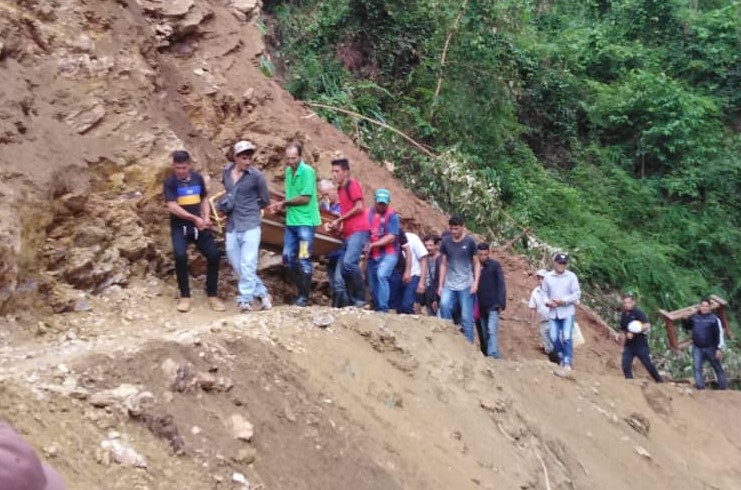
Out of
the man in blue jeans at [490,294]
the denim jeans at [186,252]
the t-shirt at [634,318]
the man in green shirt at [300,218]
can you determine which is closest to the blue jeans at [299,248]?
the man in green shirt at [300,218]

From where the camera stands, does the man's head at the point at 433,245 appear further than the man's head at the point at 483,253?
Yes

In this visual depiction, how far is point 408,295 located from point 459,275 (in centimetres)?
58

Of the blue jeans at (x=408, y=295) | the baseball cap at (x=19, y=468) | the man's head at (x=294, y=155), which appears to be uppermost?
the baseball cap at (x=19, y=468)

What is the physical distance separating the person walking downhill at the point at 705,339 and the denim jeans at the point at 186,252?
22.8ft

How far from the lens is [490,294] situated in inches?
411

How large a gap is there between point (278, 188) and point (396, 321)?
2.88m

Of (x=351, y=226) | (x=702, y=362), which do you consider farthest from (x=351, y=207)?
(x=702, y=362)

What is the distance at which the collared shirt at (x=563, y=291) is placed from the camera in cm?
1085

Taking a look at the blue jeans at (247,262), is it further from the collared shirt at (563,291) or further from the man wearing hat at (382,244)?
the collared shirt at (563,291)

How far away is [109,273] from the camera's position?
27.4 feet

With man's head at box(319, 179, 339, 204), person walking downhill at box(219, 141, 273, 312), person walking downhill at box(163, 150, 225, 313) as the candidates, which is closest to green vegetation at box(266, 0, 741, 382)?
man's head at box(319, 179, 339, 204)

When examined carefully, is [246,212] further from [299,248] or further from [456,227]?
[456,227]

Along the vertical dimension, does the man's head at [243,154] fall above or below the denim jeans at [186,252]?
above

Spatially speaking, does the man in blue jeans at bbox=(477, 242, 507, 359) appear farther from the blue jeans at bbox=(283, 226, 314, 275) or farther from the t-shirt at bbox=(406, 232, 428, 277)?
the blue jeans at bbox=(283, 226, 314, 275)
